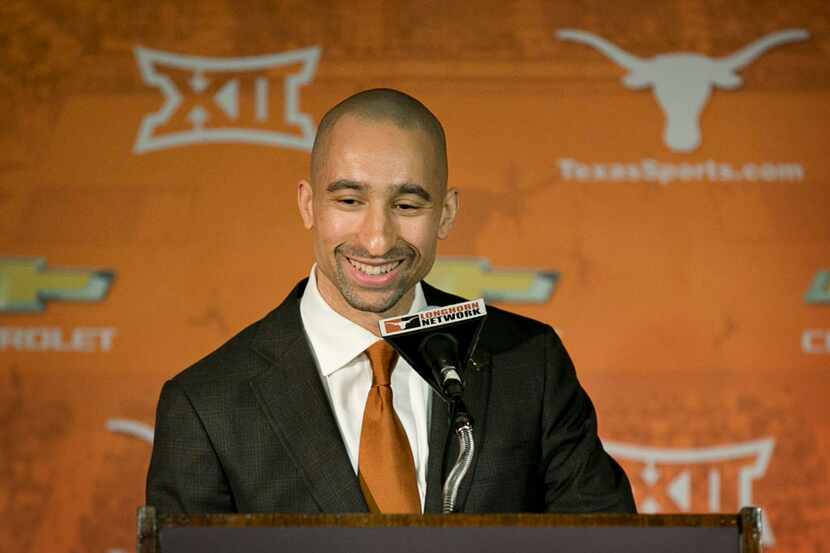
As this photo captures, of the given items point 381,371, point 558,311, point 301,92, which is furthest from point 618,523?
point 301,92

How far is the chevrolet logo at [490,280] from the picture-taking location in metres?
3.59

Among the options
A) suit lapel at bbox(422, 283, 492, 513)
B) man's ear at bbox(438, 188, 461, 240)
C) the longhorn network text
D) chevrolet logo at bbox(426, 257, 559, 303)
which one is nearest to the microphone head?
suit lapel at bbox(422, 283, 492, 513)

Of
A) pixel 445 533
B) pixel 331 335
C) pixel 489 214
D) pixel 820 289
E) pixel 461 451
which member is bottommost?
pixel 445 533

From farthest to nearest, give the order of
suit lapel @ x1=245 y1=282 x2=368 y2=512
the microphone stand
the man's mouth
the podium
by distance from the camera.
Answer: the man's mouth → suit lapel @ x1=245 y1=282 x2=368 y2=512 → the microphone stand → the podium

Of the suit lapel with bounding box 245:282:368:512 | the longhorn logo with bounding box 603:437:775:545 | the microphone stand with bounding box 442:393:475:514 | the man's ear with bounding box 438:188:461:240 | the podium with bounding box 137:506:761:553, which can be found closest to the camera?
the podium with bounding box 137:506:761:553

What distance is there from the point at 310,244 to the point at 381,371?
170 centimetres

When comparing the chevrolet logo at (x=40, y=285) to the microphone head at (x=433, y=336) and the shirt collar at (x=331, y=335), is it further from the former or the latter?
the microphone head at (x=433, y=336)

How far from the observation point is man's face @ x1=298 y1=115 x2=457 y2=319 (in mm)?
1919

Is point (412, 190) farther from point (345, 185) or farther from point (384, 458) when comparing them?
point (384, 458)

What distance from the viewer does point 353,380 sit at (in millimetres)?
2018

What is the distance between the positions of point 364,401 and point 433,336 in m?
0.34

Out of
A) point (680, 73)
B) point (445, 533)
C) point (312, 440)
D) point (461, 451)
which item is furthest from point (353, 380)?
point (680, 73)

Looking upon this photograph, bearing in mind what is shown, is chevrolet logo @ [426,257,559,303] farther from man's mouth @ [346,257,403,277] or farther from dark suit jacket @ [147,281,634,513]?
man's mouth @ [346,257,403,277]

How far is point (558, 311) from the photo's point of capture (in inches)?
143
